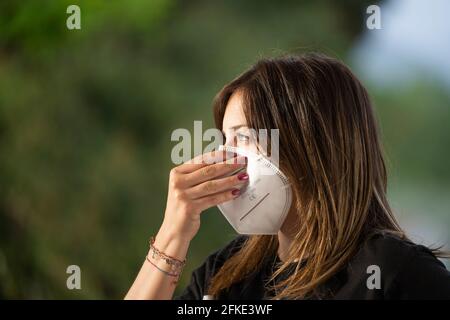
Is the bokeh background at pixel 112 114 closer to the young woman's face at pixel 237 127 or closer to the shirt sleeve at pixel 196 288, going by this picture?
the shirt sleeve at pixel 196 288

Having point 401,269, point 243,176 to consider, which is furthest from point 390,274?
point 243,176

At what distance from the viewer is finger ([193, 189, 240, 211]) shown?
132cm

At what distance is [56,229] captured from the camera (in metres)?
3.17

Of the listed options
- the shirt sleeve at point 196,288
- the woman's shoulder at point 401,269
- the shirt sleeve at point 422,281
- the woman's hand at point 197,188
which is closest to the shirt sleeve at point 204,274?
the shirt sleeve at point 196,288

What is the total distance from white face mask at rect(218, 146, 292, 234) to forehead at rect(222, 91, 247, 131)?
0.21 feet

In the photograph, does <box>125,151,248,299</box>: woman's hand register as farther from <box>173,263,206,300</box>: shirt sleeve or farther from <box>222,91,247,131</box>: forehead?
<box>173,263,206,300</box>: shirt sleeve

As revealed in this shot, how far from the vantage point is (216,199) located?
1337mm

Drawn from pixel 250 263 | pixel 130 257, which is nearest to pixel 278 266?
pixel 250 263

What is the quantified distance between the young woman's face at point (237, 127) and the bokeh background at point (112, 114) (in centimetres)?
163

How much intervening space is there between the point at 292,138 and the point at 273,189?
120 millimetres

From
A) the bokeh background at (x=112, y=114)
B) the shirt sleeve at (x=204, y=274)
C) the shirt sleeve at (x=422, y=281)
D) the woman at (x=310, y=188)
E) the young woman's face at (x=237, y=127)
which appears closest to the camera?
the shirt sleeve at (x=422, y=281)

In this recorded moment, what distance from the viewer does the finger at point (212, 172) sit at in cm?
130
